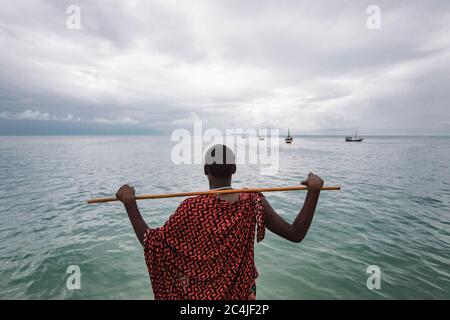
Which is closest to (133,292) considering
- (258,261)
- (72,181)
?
(258,261)

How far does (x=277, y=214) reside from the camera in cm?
225

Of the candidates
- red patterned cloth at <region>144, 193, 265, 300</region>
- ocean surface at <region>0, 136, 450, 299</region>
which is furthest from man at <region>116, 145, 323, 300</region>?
ocean surface at <region>0, 136, 450, 299</region>

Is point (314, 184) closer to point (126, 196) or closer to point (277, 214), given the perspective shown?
point (277, 214)

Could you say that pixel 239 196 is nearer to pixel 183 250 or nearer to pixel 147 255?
pixel 183 250

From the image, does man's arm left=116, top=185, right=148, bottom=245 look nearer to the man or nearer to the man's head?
the man

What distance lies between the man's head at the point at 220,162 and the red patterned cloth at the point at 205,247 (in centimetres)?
22

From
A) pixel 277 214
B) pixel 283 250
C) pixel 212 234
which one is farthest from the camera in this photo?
pixel 283 250

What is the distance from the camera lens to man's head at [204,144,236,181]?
2215 millimetres

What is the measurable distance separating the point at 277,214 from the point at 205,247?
70cm

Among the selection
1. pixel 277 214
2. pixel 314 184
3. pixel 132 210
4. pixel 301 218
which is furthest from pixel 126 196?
pixel 314 184

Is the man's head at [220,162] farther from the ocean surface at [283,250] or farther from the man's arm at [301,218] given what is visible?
the ocean surface at [283,250]

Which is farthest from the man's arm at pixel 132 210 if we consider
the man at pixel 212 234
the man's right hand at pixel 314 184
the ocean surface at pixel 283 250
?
the ocean surface at pixel 283 250

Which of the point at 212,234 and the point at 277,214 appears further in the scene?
the point at 277,214
